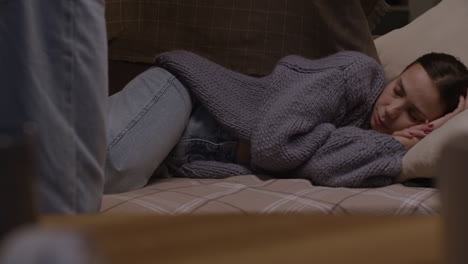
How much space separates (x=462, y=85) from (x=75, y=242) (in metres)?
1.49

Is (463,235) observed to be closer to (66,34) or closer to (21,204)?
(21,204)

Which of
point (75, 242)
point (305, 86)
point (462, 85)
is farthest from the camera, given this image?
point (462, 85)

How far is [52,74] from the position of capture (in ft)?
2.64

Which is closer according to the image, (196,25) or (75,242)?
(75,242)

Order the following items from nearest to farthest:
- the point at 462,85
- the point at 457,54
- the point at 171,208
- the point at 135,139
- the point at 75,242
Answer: the point at 75,242
the point at 171,208
the point at 135,139
the point at 462,85
the point at 457,54

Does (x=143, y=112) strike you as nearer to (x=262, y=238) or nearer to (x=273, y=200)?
(x=273, y=200)

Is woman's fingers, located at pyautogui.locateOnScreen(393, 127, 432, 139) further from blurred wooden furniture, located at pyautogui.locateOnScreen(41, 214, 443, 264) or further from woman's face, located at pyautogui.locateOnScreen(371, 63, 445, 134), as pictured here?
blurred wooden furniture, located at pyautogui.locateOnScreen(41, 214, 443, 264)

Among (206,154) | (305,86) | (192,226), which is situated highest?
(192,226)

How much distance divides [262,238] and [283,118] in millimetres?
979

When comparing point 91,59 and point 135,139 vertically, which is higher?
point 91,59

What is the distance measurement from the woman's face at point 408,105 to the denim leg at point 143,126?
456 millimetres

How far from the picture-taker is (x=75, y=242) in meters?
0.25

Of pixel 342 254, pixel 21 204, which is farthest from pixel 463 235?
pixel 21 204

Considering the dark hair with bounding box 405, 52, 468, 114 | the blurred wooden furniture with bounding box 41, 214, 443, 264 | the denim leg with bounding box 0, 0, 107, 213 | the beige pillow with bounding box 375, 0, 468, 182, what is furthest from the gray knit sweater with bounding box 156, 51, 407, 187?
the blurred wooden furniture with bounding box 41, 214, 443, 264
